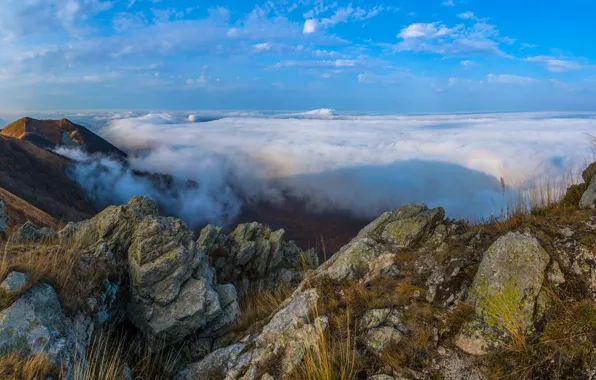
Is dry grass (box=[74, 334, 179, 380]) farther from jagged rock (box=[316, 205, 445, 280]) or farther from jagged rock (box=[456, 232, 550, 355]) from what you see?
jagged rock (box=[456, 232, 550, 355])

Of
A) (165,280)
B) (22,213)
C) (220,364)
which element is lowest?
(22,213)

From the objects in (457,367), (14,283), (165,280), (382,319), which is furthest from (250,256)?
(457,367)

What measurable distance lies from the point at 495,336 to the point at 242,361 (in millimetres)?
4634

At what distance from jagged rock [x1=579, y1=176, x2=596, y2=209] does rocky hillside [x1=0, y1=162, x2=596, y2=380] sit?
0.03 metres

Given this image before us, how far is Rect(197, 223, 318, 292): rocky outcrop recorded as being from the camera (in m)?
17.4

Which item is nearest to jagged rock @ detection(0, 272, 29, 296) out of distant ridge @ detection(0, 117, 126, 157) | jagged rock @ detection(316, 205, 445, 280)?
jagged rock @ detection(316, 205, 445, 280)

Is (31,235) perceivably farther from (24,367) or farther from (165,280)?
(24,367)

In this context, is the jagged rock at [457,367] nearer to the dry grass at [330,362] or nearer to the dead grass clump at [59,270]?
the dry grass at [330,362]

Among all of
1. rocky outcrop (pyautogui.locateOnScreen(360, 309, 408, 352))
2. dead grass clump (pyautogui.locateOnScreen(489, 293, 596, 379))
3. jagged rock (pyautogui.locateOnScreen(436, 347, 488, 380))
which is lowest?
jagged rock (pyautogui.locateOnScreen(436, 347, 488, 380))

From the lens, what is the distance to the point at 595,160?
902cm

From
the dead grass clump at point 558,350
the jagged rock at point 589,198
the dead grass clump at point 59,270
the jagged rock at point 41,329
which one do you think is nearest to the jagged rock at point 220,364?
the jagged rock at point 41,329

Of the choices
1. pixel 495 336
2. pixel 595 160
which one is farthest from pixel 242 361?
pixel 595 160

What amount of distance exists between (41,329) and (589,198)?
11369 mm

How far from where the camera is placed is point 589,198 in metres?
7.54
